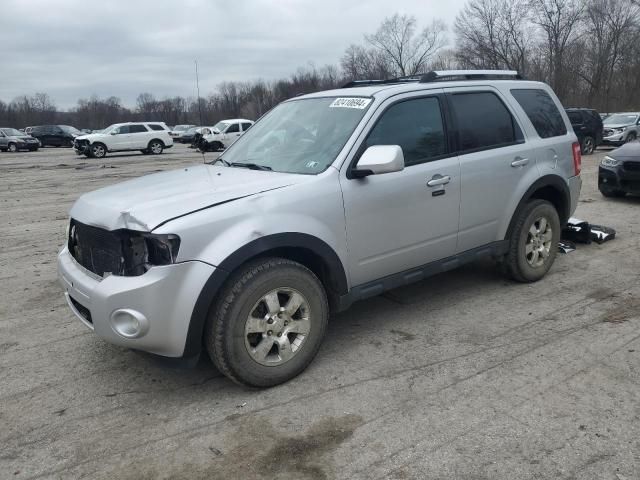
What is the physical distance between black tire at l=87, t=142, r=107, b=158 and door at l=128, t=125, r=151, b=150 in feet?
4.48

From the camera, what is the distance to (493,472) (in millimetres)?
2576

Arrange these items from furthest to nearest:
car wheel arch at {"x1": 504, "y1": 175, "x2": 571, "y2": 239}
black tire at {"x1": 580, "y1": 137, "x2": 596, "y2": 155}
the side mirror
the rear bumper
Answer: black tire at {"x1": 580, "y1": 137, "x2": 596, "y2": 155}
the rear bumper
car wheel arch at {"x1": 504, "y1": 175, "x2": 571, "y2": 239}
the side mirror

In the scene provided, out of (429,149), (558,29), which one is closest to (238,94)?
Answer: (558,29)

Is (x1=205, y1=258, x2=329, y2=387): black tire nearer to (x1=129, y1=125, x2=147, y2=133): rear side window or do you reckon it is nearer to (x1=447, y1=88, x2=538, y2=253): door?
(x1=447, y1=88, x2=538, y2=253): door

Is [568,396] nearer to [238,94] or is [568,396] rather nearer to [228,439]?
[228,439]

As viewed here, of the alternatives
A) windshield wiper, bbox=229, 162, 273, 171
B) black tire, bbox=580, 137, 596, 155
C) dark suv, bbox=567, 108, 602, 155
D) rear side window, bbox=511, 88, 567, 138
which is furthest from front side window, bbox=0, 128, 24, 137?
rear side window, bbox=511, 88, 567, 138

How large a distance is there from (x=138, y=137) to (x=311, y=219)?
27855mm

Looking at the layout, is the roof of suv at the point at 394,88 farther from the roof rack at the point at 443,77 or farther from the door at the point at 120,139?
the door at the point at 120,139

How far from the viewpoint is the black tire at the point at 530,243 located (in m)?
4.95

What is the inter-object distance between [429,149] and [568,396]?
202 cm

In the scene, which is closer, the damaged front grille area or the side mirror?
the damaged front grille area

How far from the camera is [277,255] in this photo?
349 centimetres

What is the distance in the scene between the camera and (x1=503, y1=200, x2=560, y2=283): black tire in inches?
195

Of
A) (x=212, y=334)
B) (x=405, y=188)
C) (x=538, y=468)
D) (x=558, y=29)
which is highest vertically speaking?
(x=558, y=29)
